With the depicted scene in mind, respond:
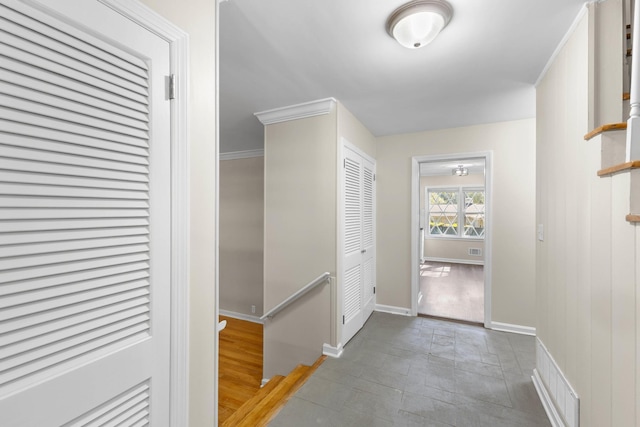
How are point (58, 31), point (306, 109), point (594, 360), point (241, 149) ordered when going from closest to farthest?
point (58, 31) < point (594, 360) < point (306, 109) < point (241, 149)

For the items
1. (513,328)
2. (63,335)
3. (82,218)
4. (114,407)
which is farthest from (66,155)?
(513,328)

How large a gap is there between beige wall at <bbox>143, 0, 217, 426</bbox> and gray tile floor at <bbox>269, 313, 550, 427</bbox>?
873 mm

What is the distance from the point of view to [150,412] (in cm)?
95

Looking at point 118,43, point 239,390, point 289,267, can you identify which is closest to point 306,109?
point 289,267

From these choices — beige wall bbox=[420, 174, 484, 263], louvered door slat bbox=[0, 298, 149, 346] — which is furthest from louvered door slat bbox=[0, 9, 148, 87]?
beige wall bbox=[420, 174, 484, 263]

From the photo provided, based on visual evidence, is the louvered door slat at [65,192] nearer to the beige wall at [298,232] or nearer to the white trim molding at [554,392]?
the beige wall at [298,232]

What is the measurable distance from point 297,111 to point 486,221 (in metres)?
2.46

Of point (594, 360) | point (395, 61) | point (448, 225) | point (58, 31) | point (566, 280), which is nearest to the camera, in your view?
point (58, 31)

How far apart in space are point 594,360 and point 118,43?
2319 millimetres

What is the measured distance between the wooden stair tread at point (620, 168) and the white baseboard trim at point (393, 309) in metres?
2.72

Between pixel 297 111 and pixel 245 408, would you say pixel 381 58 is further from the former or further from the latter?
pixel 245 408

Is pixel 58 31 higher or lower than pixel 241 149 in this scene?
lower

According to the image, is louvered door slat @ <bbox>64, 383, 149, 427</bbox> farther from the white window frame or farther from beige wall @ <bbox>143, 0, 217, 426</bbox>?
the white window frame

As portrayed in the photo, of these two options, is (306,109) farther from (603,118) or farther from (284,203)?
(603,118)
